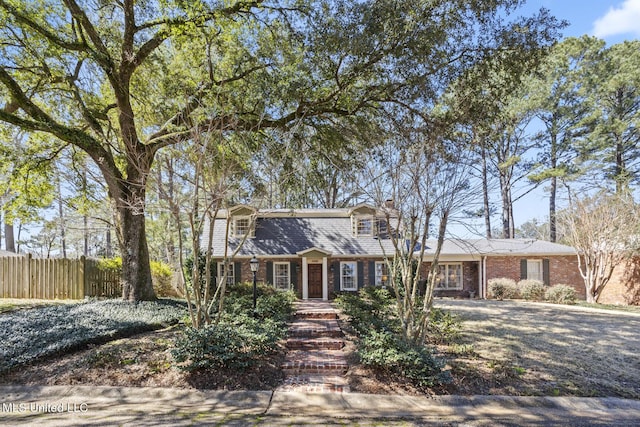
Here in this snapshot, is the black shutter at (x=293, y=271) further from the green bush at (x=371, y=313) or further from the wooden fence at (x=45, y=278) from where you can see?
the wooden fence at (x=45, y=278)

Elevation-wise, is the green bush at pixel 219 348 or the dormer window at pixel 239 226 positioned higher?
the dormer window at pixel 239 226

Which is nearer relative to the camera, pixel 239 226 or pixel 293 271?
pixel 293 271

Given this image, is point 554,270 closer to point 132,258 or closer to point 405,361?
point 405,361

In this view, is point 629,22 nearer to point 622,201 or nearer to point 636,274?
point 622,201

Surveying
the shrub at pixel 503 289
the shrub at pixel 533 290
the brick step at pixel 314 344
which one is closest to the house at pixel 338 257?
the shrub at pixel 503 289

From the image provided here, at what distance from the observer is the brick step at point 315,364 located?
5.56 metres

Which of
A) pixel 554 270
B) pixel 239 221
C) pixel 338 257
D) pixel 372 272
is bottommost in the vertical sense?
pixel 554 270

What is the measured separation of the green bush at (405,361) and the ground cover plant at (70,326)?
5.04 m

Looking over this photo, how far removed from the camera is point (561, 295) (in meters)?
15.5

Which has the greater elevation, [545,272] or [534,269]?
[534,269]

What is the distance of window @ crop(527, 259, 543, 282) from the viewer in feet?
59.5

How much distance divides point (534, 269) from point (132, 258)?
62.1ft

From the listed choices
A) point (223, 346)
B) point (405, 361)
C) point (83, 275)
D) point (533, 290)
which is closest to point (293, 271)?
point (83, 275)

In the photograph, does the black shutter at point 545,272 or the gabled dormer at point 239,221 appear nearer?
the gabled dormer at point 239,221
